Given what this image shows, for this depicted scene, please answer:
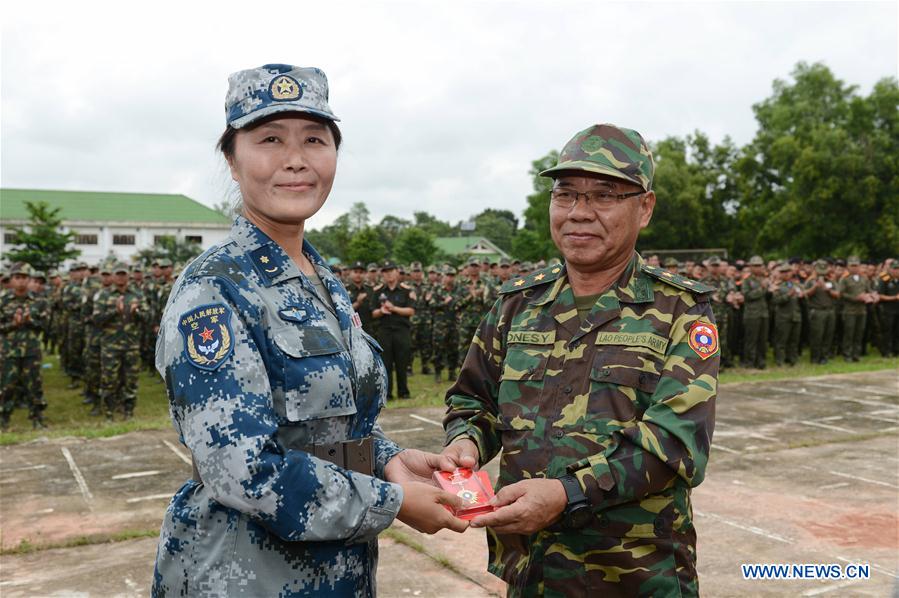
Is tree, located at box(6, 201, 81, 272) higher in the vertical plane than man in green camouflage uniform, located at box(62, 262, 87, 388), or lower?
higher

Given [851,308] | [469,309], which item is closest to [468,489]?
[469,309]

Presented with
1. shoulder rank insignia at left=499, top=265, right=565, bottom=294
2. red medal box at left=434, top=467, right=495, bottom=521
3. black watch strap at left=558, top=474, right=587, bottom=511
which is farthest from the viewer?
shoulder rank insignia at left=499, top=265, right=565, bottom=294

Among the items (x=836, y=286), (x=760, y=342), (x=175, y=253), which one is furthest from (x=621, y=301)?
(x=175, y=253)

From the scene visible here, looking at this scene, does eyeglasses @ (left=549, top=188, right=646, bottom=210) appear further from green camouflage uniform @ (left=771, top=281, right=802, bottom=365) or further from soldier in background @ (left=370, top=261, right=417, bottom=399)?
green camouflage uniform @ (left=771, top=281, right=802, bottom=365)

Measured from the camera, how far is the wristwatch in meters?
2.22

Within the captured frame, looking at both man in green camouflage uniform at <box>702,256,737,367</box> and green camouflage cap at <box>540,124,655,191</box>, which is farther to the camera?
man in green camouflage uniform at <box>702,256,737,367</box>

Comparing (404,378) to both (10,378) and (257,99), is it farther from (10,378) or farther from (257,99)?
(257,99)

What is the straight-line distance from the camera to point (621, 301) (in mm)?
2510

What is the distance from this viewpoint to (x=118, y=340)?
10125 millimetres

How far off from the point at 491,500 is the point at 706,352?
0.82 meters

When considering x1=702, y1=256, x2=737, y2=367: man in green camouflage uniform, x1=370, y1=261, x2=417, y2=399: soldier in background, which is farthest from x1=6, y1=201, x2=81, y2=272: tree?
x1=702, y1=256, x2=737, y2=367: man in green camouflage uniform

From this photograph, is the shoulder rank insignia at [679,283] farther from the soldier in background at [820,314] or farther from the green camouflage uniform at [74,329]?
the soldier in background at [820,314]

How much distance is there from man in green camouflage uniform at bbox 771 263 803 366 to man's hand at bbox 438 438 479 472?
13.5 meters

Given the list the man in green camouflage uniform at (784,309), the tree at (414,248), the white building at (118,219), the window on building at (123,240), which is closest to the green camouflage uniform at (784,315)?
the man in green camouflage uniform at (784,309)
